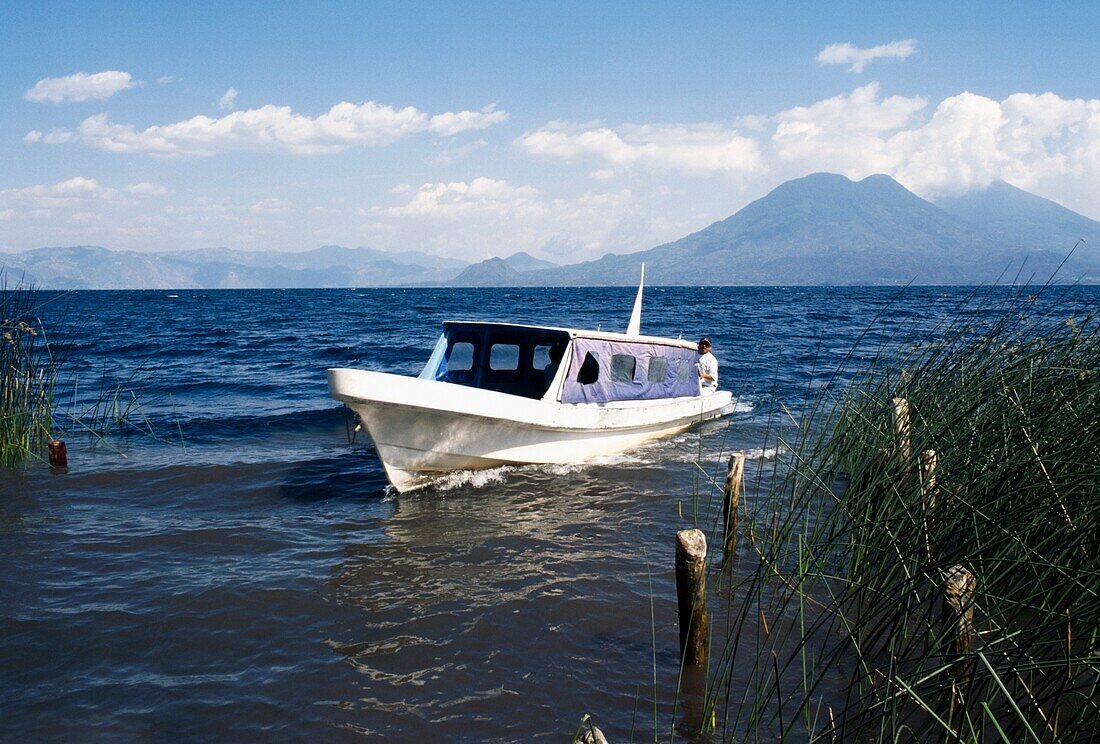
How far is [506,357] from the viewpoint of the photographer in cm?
1203

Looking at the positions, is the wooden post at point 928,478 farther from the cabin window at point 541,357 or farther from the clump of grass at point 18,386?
the clump of grass at point 18,386

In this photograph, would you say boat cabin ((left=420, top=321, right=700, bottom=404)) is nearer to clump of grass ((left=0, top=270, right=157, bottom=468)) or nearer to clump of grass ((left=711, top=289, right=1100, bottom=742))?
clump of grass ((left=711, top=289, right=1100, bottom=742))

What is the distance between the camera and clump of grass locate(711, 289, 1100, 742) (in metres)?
3.26

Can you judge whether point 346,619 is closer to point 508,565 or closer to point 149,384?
point 508,565

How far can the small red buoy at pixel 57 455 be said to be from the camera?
10.9 m

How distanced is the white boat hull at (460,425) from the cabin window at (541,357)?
1160 millimetres

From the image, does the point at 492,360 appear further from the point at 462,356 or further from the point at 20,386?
the point at 20,386

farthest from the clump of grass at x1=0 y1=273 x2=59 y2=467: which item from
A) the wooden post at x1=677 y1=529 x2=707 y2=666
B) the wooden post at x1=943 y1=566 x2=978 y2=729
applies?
the wooden post at x1=943 y1=566 x2=978 y2=729

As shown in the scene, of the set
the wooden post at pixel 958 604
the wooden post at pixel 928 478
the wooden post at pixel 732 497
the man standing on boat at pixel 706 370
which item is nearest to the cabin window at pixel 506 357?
the man standing on boat at pixel 706 370

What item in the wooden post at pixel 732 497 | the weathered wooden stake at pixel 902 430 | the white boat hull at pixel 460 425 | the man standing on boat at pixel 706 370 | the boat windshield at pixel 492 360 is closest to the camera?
the weathered wooden stake at pixel 902 430

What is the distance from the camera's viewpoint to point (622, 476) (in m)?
11.3

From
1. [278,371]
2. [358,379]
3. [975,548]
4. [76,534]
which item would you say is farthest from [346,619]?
[278,371]

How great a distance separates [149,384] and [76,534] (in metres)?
12.7

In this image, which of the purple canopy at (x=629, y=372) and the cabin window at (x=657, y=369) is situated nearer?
the purple canopy at (x=629, y=372)
